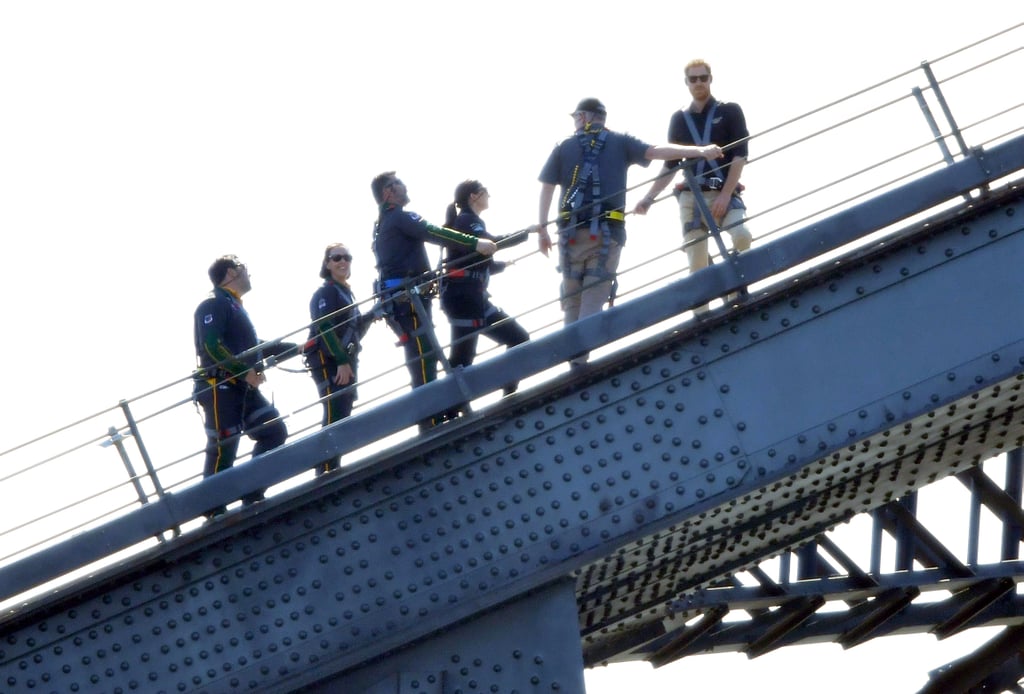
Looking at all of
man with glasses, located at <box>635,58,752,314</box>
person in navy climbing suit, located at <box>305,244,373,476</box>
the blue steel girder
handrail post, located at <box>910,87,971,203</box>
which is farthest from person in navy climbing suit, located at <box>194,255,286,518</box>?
handrail post, located at <box>910,87,971,203</box>

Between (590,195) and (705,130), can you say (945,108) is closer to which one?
(705,130)

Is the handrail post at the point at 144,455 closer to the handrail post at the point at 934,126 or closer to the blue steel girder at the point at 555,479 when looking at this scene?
the blue steel girder at the point at 555,479

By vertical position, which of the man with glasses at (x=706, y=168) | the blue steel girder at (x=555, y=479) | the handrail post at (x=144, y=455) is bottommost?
the blue steel girder at (x=555, y=479)

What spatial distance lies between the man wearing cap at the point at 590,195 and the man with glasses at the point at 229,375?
7.23ft

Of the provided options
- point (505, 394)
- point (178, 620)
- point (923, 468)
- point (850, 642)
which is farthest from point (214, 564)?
point (850, 642)

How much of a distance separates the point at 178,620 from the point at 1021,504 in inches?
400

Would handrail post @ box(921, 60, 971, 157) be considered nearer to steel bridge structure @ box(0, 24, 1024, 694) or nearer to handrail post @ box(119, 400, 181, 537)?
steel bridge structure @ box(0, 24, 1024, 694)

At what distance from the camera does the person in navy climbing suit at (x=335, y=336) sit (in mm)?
12742

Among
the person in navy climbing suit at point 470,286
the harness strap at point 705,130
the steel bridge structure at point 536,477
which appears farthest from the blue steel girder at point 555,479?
the harness strap at point 705,130

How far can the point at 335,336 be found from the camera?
12797 mm

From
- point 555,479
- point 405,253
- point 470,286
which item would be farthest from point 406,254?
point 555,479

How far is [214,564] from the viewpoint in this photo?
12.0 metres

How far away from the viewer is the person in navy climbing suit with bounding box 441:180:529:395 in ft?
43.1

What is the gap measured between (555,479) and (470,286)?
6.41 feet
